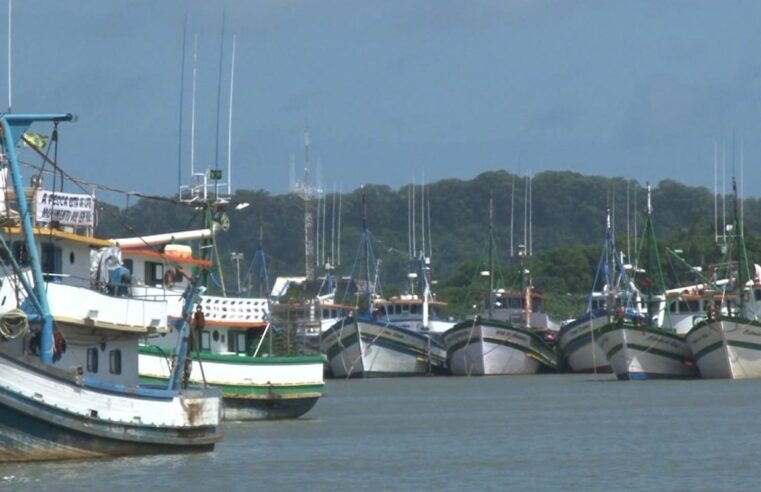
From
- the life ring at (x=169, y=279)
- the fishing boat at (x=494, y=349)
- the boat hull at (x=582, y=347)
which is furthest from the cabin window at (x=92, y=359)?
the boat hull at (x=582, y=347)

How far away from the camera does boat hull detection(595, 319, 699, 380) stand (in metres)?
81.2

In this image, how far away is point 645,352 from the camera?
8169 cm

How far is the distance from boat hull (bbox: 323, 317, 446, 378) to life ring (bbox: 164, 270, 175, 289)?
4747cm

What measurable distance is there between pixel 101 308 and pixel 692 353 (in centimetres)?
4652

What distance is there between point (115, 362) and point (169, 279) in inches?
217

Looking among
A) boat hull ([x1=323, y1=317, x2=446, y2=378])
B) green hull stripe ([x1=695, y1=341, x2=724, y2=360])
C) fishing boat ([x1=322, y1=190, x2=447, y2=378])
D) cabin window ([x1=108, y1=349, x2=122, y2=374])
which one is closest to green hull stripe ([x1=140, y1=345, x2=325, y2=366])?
cabin window ([x1=108, y1=349, x2=122, y2=374])

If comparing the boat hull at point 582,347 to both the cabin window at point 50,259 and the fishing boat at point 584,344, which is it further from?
the cabin window at point 50,259

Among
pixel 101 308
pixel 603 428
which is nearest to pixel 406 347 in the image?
pixel 603 428

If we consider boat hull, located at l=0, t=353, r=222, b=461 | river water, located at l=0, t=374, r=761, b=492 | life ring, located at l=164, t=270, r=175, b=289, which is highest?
life ring, located at l=164, t=270, r=175, b=289

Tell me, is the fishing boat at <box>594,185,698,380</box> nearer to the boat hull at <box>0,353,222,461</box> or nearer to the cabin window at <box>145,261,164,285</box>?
the cabin window at <box>145,261,164,285</box>

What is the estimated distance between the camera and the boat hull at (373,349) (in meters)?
93.1

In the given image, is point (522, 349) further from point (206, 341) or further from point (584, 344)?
point (206, 341)

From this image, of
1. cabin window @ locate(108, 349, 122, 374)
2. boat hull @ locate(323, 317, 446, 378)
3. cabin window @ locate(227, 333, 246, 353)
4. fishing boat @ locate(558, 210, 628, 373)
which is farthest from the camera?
fishing boat @ locate(558, 210, 628, 373)

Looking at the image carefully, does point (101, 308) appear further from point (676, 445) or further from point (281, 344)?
point (281, 344)
